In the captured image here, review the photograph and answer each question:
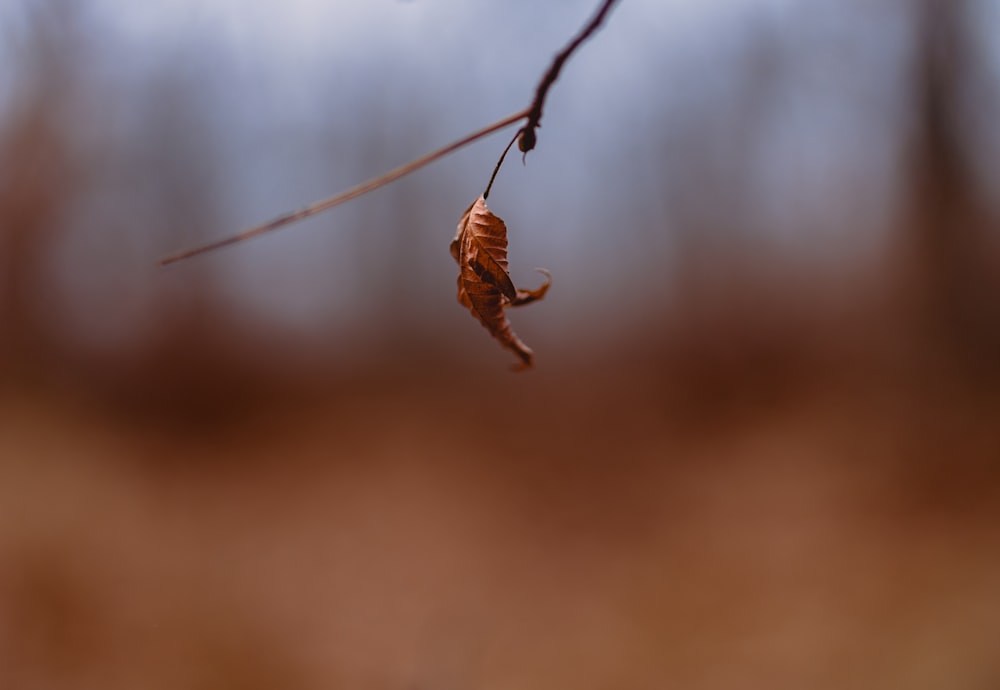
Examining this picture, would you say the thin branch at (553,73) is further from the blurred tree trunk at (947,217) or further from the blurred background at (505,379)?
the blurred tree trunk at (947,217)

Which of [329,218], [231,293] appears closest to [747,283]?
[329,218]

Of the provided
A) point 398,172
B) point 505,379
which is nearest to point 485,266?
point 398,172

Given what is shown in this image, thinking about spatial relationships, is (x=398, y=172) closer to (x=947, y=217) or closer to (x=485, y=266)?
(x=485, y=266)

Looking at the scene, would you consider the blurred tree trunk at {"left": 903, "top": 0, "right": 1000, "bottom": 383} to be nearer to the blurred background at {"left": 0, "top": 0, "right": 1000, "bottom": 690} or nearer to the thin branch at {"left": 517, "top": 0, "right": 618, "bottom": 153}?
the blurred background at {"left": 0, "top": 0, "right": 1000, "bottom": 690}

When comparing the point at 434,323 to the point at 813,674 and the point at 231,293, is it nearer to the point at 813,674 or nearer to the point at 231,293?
the point at 231,293

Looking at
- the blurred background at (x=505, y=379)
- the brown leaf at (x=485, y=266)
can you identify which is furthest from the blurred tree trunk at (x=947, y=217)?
the brown leaf at (x=485, y=266)

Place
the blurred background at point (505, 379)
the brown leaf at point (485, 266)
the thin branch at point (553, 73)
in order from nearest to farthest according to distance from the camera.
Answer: the thin branch at point (553, 73) < the brown leaf at point (485, 266) < the blurred background at point (505, 379)
